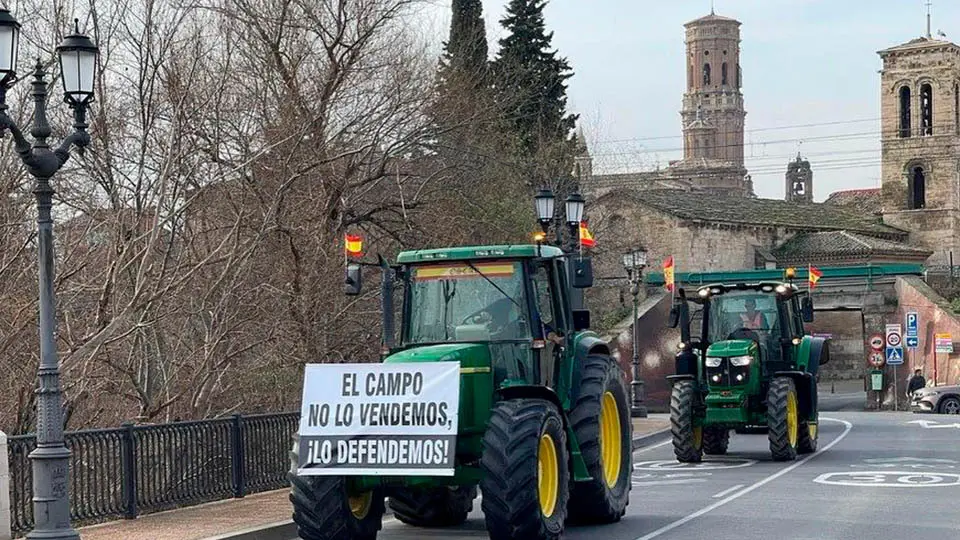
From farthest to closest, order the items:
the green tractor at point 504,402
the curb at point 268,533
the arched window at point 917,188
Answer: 1. the arched window at point 917,188
2. the curb at point 268,533
3. the green tractor at point 504,402

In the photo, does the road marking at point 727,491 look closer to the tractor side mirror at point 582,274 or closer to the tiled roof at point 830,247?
the tractor side mirror at point 582,274

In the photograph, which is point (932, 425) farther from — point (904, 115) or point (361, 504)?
point (904, 115)

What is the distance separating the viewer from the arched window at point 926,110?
295 ft

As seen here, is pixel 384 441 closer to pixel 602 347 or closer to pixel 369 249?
pixel 602 347

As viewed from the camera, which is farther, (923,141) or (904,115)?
(904,115)

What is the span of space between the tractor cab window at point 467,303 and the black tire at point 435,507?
187 cm

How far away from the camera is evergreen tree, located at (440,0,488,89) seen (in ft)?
102

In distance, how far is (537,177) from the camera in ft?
139

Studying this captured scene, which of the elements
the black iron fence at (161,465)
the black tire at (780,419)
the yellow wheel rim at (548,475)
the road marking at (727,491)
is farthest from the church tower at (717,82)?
the yellow wheel rim at (548,475)

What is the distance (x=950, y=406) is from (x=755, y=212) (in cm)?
3263

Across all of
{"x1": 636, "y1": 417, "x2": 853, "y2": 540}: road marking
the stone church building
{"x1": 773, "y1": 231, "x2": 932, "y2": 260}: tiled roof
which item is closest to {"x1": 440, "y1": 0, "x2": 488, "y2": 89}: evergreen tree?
the stone church building

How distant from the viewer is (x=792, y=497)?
57.4 ft

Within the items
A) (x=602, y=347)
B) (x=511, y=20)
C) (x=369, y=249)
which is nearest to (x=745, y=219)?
(x=511, y=20)

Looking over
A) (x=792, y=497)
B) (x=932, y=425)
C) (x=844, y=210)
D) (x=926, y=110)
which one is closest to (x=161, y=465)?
(x=792, y=497)
